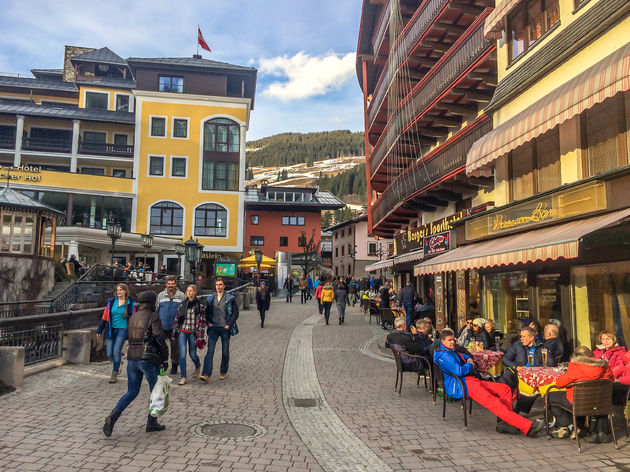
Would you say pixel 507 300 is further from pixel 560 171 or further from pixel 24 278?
pixel 24 278

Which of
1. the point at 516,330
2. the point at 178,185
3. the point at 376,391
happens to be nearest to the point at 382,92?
the point at 516,330

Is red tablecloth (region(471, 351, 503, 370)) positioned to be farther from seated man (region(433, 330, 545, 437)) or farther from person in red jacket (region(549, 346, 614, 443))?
person in red jacket (region(549, 346, 614, 443))

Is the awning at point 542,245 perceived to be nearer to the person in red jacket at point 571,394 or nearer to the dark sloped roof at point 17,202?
the person in red jacket at point 571,394

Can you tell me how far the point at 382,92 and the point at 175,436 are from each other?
66.3ft

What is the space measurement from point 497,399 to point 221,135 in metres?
40.0

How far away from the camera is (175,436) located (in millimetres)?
5773

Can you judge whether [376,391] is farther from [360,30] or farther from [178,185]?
[178,185]

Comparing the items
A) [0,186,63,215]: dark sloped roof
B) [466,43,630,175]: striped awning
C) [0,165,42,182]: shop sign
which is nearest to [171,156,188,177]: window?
[0,165,42,182]: shop sign

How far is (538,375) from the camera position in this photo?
650 centimetres

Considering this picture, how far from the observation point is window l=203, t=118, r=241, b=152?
42.9 m

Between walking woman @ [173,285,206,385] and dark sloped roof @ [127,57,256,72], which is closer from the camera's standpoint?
walking woman @ [173,285,206,385]

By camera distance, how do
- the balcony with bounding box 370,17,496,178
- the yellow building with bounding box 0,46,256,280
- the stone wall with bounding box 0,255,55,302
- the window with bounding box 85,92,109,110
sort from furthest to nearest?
the window with bounding box 85,92,109,110 < the yellow building with bounding box 0,46,256,280 < the stone wall with bounding box 0,255,55,302 < the balcony with bounding box 370,17,496,178

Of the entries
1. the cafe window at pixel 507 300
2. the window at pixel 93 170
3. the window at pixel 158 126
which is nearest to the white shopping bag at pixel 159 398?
the cafe window at pixel 507 300

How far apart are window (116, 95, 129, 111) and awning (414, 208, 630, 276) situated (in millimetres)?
42237
